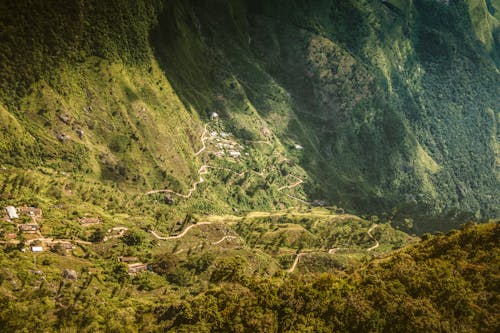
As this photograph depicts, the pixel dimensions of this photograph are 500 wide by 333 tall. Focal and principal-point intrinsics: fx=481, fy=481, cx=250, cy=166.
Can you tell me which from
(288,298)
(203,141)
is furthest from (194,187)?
(288,298)

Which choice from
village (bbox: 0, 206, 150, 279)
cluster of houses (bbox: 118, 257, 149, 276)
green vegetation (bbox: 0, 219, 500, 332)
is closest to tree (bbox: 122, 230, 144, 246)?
village (bbox: 0, 206, 150, 279)

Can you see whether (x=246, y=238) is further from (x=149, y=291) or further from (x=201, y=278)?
(x=149, y=291)

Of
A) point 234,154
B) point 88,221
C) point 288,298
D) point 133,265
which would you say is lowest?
point 133,265

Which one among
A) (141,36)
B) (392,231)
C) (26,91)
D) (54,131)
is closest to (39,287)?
(54,131)

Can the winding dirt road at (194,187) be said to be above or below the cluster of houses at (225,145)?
below

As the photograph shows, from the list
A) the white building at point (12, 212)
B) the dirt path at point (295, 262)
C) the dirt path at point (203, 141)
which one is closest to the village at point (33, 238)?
the white building at point (12, 212)

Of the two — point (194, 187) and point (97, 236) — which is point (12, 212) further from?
point (194, 187)

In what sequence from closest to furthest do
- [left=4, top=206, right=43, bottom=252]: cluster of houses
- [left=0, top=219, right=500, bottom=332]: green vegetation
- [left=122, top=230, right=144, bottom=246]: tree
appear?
[left=0, top=219, right=500, bottom=332]: green vegetation
[left=4, top=206, right=43, bottom=252]: cluster of houses
[left=122, top=230, right=144, bottom=246]: tree

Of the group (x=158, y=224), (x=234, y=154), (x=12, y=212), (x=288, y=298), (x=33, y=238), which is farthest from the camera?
(x=234, y=154)

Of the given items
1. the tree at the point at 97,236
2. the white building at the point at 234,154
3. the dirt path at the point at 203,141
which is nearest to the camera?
the tree at the point at 97,236

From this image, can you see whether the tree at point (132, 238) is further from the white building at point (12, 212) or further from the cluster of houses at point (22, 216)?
the white building at point (12, 212)

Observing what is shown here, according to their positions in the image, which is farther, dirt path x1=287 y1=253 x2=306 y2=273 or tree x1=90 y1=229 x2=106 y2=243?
dirt path x1=287 y1=253 x2=306 y2=273

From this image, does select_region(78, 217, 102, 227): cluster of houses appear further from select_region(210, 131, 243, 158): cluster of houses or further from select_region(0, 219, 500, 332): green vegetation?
select_region(210, 131, 243, 158): cluster of houses
